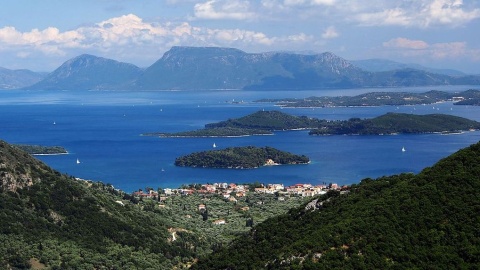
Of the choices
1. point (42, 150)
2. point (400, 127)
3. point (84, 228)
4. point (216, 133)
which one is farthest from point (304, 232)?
point (400, 127)

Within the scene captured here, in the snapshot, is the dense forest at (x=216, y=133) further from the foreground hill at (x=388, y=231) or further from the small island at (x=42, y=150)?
the foreground hill at (x=388, y=231)

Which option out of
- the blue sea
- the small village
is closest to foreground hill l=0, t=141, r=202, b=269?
the small village

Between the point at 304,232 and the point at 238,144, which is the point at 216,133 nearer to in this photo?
the point at 238,144

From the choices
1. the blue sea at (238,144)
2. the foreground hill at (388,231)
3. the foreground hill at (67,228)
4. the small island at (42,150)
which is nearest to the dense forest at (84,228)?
the foreground hill at (67,228)

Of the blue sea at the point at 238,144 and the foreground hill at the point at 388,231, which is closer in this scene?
the foreground hill at the point at 388,231

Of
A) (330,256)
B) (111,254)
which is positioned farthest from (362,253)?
(111,254)

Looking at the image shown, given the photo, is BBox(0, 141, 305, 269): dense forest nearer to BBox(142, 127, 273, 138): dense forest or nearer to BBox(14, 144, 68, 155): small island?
BBox(14, 144, 68, 155): small island
